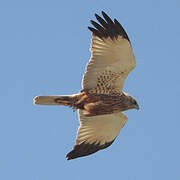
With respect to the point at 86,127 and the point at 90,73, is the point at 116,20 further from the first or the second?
the point at 86,127

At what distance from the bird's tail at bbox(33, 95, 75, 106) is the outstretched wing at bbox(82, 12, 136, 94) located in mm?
431

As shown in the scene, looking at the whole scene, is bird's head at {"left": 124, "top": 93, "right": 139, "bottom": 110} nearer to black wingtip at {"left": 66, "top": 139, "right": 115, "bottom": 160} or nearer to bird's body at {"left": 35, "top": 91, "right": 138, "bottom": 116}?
bird's body at {"left": 35, "top": 91, "right": 138, "bottom": 116}

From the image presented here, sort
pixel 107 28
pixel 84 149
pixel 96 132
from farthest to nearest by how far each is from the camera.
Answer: pixel 96 132 < pixel 84 149 < pixel 107 28

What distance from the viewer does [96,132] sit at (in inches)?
529

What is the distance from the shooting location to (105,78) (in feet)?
40.7

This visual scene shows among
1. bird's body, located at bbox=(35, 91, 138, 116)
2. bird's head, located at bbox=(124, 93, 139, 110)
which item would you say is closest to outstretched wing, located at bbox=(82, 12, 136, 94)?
bird's body, located at bbox=(35, 91, 138, 116)

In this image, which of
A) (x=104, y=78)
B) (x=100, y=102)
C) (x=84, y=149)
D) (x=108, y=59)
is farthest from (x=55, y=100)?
(x=84, y=149)

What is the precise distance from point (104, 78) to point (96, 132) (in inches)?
66.1

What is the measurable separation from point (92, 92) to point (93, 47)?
1.02m

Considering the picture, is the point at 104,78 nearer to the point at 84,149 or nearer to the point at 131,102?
the point at 131,102

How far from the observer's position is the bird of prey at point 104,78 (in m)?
12.0

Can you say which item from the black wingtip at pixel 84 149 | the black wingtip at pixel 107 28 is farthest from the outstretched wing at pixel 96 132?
the black wingtip at pixel 107 28

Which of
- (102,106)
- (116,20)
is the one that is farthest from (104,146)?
(116,20)

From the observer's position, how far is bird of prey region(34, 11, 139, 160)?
473 inches
